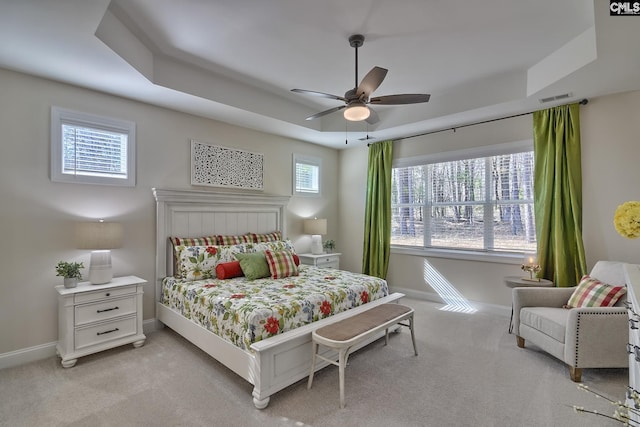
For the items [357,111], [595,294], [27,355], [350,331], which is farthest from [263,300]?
[595,294]

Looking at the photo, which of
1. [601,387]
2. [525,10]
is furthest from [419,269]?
[525,10]

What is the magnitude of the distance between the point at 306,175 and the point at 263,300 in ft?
11.1

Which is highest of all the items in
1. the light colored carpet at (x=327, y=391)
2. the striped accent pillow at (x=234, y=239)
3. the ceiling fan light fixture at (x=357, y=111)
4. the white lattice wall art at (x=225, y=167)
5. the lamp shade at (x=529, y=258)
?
the ceiling fan light fixture at (x=357, y=111)

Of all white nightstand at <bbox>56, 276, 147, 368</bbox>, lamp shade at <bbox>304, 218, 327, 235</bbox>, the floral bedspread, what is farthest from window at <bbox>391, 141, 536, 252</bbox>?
white nightstand at <bbox>56, 276, 147, 368</bbox>

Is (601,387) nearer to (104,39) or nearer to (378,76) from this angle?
(378,76)

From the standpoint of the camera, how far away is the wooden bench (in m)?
2.30

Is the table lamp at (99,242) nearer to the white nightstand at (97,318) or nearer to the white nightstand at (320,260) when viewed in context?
the white nightstand at (97,318)

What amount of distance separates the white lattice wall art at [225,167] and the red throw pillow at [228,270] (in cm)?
Answer: 129

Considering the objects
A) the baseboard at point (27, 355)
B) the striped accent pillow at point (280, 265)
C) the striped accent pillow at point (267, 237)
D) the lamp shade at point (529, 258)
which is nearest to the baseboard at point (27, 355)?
the baseboard at point (27, 355)

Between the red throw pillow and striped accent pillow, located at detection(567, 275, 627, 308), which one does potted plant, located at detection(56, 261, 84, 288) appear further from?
striped accent pillow, located at detection(567, 275, 627, 308)

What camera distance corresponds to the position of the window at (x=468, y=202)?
13.9 ft

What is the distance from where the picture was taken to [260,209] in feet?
15.8

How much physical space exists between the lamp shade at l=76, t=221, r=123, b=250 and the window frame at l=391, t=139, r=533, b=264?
4.23 metres

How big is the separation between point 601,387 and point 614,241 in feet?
6.01
